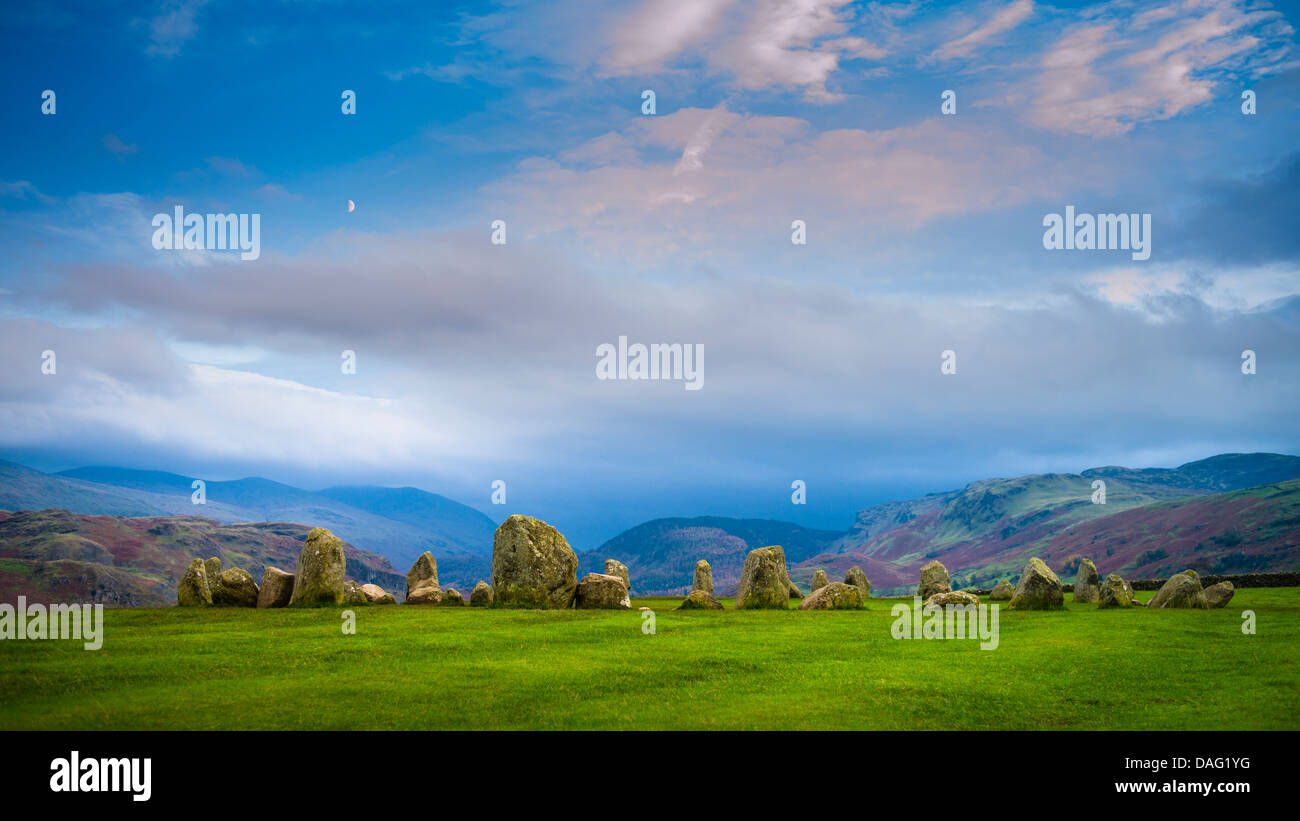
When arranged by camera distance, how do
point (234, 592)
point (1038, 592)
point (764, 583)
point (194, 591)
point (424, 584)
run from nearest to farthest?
point (194, 591), point (234, 592), point (1038, 592), point (764, 583), point (424, 584)

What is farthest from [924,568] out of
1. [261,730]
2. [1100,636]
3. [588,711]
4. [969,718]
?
[261,730]

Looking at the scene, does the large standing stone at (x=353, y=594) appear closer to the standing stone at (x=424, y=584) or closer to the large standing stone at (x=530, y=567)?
the standing stone at (x=424, y=584)

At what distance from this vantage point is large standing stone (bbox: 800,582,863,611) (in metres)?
45.8

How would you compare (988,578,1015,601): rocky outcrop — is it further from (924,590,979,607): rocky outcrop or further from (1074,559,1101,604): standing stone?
(924,590,979,607): rocky outcrop

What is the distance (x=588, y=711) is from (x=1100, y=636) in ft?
79.6

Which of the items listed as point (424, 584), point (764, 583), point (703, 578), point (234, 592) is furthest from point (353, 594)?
point (703, 578)

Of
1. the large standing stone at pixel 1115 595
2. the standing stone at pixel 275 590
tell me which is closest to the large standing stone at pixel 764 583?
the large standing stone at pixel 1115 595

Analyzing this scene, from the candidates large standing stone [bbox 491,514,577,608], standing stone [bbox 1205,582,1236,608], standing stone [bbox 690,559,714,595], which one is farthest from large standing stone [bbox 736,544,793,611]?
standing stone [bbox 1205,582,1236,608]

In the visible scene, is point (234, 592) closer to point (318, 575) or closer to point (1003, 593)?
point (318, 575)

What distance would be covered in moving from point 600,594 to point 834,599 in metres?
14.8

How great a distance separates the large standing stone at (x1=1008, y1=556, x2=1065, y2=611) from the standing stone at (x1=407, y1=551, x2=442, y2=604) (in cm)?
3641

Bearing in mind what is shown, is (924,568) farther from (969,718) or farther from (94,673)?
(94,673)

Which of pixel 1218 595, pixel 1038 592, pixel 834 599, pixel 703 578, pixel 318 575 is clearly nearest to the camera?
pixel 318 575

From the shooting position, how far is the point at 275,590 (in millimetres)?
41906
